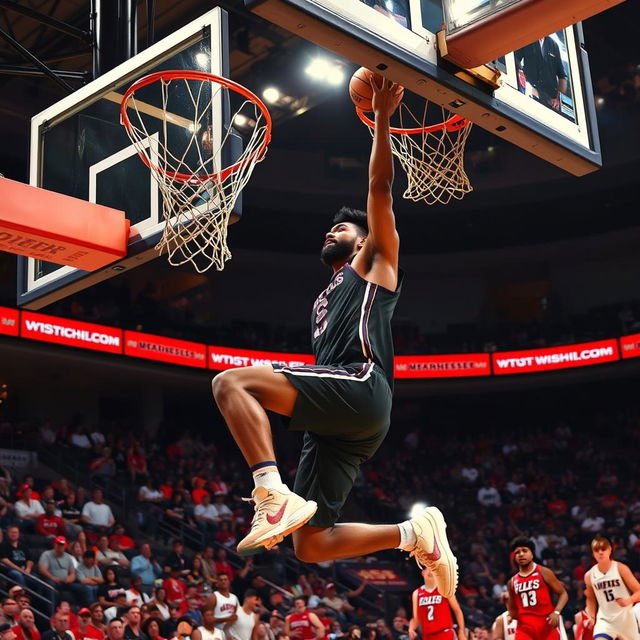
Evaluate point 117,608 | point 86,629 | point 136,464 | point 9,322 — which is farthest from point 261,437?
point 136,464

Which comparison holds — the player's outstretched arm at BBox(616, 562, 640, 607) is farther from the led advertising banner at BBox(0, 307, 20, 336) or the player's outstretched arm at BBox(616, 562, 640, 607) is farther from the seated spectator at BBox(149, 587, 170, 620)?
the led advertising banner at BBox(0, 307, 20, 336)

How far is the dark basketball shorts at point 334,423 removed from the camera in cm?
377

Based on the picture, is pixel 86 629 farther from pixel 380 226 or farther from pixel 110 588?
pixel 380 226

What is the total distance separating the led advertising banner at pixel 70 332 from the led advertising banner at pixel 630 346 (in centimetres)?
1088

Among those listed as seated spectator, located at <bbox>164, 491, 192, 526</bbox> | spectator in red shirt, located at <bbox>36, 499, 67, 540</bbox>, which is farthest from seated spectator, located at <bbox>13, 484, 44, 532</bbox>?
seated spectator, located at <bbox>164, 491, 192, 526</bbox>

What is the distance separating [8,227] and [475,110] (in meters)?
3.19

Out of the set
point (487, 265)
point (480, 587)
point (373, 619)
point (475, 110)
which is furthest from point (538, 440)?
point (475, 110)

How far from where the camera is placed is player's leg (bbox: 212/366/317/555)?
11.3 ft

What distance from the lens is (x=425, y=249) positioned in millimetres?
24266

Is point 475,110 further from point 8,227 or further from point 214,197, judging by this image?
point 8,227

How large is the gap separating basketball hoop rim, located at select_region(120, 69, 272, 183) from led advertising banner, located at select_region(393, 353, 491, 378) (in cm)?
1577

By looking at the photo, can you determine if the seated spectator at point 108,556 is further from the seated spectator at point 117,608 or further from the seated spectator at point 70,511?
the seated spectator at point 117,608

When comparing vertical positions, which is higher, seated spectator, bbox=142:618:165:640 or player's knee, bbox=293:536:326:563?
player's knee, bbox=293:536:326:563

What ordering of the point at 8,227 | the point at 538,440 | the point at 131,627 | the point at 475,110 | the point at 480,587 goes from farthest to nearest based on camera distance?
1. the point at 538,440
2. the point at 480,587
3. the point at 131,627
4. the point at 8,227
5. the point at 475,110
